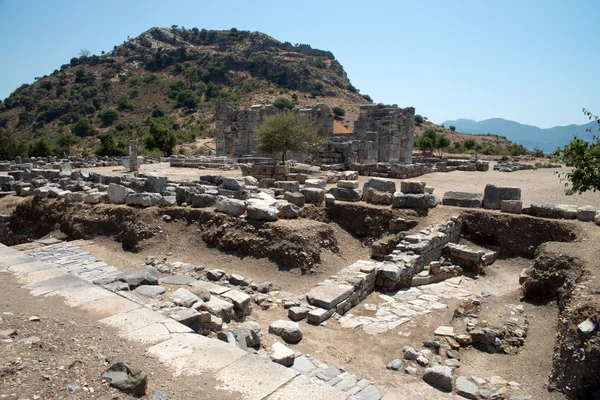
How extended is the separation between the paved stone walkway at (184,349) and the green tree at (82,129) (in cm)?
6136

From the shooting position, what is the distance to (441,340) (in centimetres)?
653

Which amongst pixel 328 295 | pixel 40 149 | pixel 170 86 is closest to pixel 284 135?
pixel 328 295

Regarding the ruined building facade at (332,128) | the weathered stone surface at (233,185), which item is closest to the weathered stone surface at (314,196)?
the weathered stone surface at (233,185)

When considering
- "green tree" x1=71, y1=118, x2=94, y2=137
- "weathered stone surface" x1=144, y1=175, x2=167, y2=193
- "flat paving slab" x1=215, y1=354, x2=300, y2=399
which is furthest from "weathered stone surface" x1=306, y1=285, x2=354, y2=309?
"green tree" x1=71, y1=118, x2=94, y2=137

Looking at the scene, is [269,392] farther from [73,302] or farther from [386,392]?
[73,302]

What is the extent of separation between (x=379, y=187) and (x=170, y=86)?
72.1 m

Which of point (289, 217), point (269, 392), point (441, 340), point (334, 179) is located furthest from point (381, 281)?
point (334, 179)

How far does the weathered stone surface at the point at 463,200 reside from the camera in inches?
448

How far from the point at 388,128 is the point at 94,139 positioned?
46804 mm

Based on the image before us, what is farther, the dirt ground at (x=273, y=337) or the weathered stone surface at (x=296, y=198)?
the weathered stone surface at (x=296, y=198)

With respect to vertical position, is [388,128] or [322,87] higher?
[322,87]

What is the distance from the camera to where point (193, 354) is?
13.0 ft

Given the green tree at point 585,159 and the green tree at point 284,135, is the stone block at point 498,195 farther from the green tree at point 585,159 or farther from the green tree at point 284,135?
the green tree at point 284,135

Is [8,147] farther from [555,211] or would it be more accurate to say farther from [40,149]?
[555,211]
